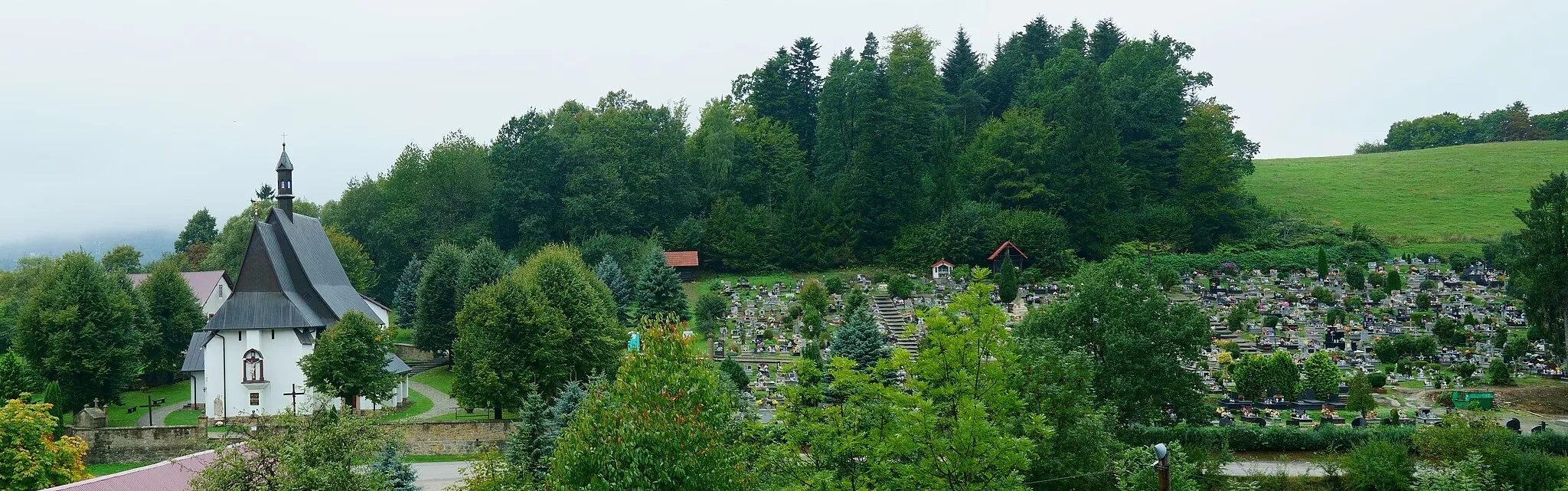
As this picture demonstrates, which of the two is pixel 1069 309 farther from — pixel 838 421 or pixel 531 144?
pixel 531 144

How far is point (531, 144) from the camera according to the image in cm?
6625

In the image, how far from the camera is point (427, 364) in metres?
51.6

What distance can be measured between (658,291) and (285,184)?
52.1ft

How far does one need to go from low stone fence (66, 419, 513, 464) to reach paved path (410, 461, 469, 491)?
0.94 meters

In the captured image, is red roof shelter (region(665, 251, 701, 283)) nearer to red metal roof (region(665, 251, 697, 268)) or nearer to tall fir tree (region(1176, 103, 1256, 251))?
red metal roof (region(665, 251, 697, 268))

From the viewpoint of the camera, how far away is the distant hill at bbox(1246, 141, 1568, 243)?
70.9 metres

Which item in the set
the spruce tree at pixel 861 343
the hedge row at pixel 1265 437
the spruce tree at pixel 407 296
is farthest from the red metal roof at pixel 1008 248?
the hedge row at pixel 1265 437

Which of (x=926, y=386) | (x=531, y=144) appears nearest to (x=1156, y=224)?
(x=531, y=144)

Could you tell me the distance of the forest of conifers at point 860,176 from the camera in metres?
63.5

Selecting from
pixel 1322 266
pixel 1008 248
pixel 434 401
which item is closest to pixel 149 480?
pixel 434 401

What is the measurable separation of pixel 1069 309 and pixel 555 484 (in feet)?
57.8

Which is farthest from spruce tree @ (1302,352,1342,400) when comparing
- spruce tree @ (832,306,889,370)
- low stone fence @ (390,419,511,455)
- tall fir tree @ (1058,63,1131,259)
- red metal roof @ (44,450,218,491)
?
red metal roof @ (44,450,218,491)

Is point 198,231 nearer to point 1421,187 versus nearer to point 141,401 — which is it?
point 141,401

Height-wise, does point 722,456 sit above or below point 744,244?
below
